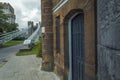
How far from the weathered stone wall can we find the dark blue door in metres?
3.89

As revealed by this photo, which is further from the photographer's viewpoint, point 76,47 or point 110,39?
point 76,47

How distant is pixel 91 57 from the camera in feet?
17.5

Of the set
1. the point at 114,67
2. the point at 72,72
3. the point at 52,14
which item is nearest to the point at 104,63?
the point at 114,67

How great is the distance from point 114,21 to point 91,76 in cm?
289

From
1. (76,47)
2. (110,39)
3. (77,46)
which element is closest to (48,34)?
(76,47)

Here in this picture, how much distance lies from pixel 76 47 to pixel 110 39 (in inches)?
202

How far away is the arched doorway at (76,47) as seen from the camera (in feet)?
23.8

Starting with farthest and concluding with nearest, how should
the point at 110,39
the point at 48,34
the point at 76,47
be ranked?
1. the point at 48,34
2. the point at 76,47
3. the point at 110,39

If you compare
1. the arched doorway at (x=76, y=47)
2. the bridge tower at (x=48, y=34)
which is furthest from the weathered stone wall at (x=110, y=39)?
the bridge tower at (x=48, y=34)

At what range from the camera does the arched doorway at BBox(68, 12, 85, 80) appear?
7266 millimetres

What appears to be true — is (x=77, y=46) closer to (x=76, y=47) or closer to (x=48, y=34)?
(x=76, y=47)

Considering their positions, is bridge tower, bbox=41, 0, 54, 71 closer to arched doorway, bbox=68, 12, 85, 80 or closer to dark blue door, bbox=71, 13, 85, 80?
arched doorway, bbox=68, 12, 85, 80

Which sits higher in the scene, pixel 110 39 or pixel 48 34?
pixel 48 34

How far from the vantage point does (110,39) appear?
9.11 ft
